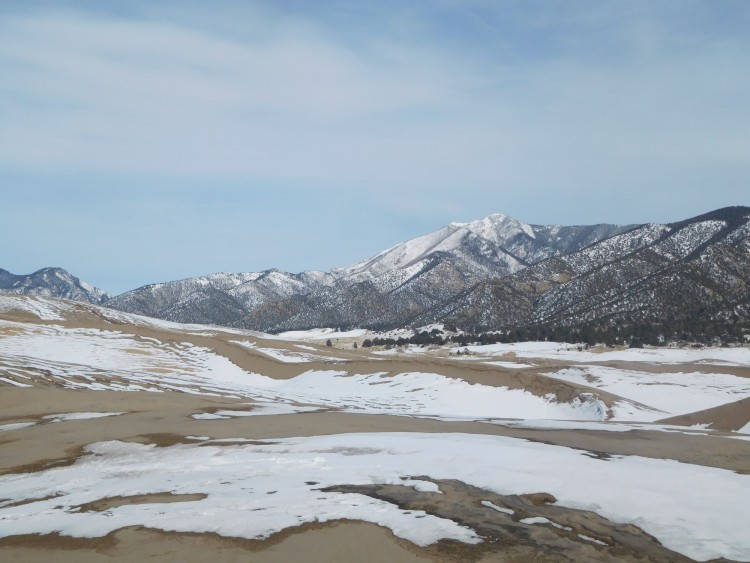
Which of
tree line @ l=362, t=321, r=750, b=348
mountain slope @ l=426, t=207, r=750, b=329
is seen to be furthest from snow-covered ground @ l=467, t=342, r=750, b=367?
mountain slope @ l=426, t=207, r=750, b=329

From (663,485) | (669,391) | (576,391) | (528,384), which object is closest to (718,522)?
(663,485)

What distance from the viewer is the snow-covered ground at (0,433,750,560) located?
7547mm

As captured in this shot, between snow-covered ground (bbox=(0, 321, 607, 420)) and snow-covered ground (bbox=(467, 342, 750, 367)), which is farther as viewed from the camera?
snow-covered ground (bbox=(467, 342, 750, 367))

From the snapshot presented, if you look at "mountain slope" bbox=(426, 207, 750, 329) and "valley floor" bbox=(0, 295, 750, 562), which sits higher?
"mountain slope" bbox=(426, 207, 750, 329)

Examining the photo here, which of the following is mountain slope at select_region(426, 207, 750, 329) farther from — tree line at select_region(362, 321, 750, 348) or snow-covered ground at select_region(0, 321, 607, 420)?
snow-covered ground at select_region(0, 321, 607, 420)

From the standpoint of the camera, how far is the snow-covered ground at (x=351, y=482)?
755 centimetres

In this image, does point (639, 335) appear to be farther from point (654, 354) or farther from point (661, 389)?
point (661, 389)

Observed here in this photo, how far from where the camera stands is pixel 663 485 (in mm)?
9250

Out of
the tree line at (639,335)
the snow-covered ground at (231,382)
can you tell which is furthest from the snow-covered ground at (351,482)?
the tree line at (639,335)

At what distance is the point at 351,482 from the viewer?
9.67 metres

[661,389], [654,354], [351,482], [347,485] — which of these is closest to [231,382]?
[661,389]

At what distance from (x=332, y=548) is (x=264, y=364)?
46.2 m

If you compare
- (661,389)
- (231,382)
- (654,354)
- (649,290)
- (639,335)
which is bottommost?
(231,382)

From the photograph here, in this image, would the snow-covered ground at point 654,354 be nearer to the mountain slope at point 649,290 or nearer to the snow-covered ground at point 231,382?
the snow-covered ground at point 231,382
